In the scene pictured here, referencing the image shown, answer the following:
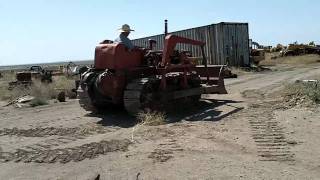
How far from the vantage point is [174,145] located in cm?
865

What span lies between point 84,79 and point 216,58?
19599mm

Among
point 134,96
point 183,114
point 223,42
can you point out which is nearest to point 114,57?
point 134,96

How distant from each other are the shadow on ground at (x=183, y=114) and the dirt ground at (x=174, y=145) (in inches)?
1.1

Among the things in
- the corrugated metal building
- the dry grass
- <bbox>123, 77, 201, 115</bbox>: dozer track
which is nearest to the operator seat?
<bbox>123, 77, 201, 115</bbox>: dozer track

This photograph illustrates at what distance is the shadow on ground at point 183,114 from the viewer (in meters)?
11.7

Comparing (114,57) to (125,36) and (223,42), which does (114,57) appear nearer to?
(125,36)

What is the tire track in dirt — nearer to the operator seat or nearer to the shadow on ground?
the shadow on ground

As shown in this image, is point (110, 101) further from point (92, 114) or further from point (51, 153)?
point (51, 153)

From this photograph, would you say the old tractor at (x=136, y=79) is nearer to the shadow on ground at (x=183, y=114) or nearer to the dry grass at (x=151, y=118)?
the shadow on ground at (x=183, y=114)

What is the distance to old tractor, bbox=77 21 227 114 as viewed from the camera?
1217cm

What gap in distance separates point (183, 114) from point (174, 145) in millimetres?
4159

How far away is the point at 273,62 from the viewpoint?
1663 inches

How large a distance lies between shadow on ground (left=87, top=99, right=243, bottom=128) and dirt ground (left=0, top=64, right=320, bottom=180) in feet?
0.09

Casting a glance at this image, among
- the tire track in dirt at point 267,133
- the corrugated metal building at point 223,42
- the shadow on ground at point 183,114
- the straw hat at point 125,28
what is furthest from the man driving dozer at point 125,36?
the corrugated metal building at point 223,42
